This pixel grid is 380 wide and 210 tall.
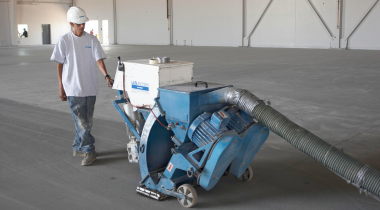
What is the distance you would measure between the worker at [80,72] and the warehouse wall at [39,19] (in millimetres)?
28043

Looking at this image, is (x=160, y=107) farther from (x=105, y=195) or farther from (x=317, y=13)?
(x=317, y=13)

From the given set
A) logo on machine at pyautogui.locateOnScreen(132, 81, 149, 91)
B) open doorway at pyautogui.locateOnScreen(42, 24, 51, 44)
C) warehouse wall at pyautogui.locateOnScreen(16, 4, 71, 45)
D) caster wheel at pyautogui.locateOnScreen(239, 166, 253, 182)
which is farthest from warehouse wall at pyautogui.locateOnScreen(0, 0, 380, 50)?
logo on machine at pyautogui.locateOnScreen(132, 81, 149, 91)

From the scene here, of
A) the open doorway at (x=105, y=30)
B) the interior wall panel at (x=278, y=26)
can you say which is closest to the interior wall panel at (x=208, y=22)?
the interior wall panel at (x=278, y=26)

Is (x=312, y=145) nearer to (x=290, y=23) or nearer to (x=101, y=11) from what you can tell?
(x=290, y=23)

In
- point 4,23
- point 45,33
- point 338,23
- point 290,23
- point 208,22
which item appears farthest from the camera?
point 45,33

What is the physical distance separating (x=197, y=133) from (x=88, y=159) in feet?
4.90

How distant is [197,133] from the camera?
263 cm

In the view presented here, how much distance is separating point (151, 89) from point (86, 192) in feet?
3.20

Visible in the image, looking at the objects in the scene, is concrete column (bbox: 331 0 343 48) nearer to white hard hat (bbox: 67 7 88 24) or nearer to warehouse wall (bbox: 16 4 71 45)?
white hard hat (bbox: 67 7 88 24)

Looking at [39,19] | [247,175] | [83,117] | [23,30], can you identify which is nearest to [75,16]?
[83,117]

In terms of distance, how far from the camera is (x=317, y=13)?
61.8 ft

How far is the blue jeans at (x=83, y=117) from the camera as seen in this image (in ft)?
11.8

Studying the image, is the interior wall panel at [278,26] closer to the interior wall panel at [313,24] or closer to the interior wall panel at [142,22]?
the interior wall panel at [313,24]

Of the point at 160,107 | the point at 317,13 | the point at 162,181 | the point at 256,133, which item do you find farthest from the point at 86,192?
the point at 317,13
